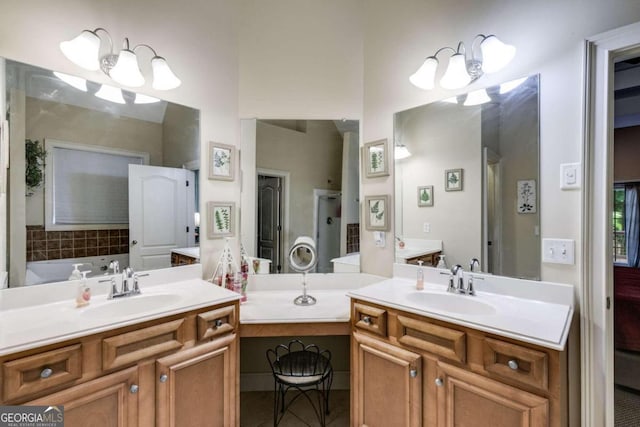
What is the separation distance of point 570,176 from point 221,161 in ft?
6.71

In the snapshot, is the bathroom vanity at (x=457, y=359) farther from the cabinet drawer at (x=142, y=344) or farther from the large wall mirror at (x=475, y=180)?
the cabinet drawer at (x=142, y=344)

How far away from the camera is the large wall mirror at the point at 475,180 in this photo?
1558mm

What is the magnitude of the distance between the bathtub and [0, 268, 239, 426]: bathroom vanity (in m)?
0.14

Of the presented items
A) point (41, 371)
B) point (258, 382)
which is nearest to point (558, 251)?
point (258, 382)

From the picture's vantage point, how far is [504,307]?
1.40 meters

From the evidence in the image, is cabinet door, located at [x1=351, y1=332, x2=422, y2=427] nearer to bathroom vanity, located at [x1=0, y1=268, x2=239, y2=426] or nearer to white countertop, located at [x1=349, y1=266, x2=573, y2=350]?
white countertop, located at [x1=349, y1=266, x2=573, y2=350]

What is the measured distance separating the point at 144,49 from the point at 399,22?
5.61ft

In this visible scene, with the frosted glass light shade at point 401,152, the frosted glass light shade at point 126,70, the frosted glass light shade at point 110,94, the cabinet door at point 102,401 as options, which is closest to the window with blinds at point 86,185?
the frosted glass light shade at point 110,94

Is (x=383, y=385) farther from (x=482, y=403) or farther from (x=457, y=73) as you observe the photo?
(x=457, y=73)

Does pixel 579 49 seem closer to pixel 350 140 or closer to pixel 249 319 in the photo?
pixel 350 140

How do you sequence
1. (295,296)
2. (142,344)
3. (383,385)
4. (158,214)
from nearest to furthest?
(142,344) < (383,385) < (158,214) < (295,296)

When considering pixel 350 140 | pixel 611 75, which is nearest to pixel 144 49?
pixel 350 140

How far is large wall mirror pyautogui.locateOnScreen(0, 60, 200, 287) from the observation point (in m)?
1.45

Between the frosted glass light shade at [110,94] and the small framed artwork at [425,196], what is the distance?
77.5 inches
